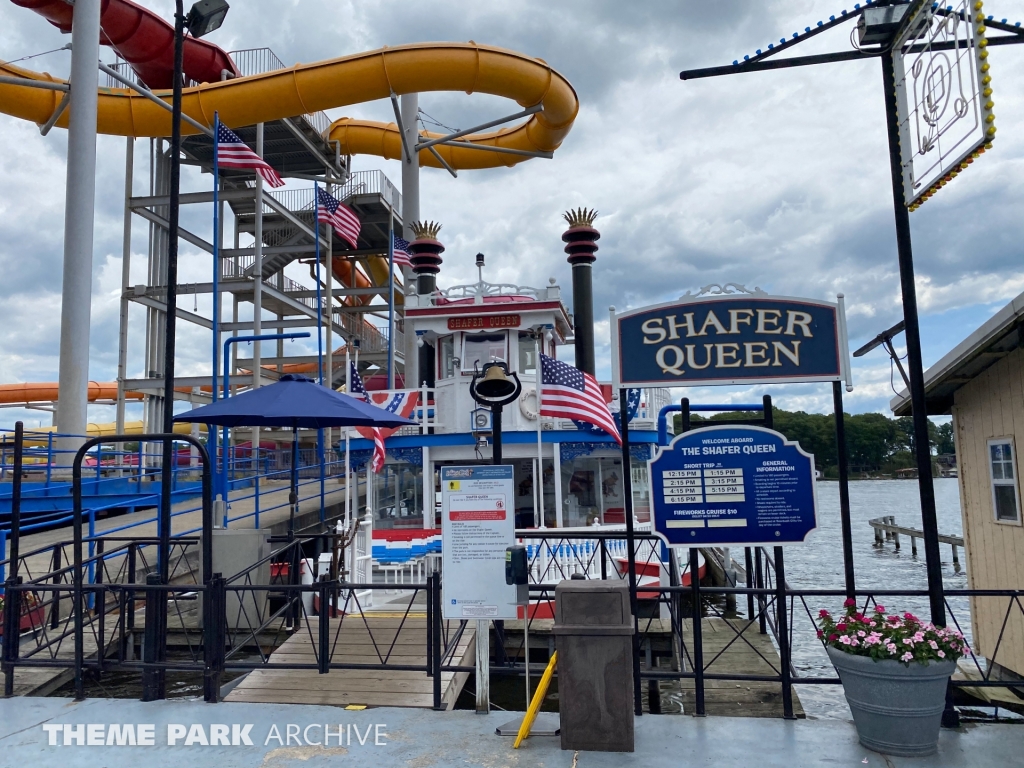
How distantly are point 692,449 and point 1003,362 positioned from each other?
15.2 ft

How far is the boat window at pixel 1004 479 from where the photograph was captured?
817 centimetres

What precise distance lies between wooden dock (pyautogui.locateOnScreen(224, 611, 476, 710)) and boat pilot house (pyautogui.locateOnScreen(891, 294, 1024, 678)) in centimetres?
547

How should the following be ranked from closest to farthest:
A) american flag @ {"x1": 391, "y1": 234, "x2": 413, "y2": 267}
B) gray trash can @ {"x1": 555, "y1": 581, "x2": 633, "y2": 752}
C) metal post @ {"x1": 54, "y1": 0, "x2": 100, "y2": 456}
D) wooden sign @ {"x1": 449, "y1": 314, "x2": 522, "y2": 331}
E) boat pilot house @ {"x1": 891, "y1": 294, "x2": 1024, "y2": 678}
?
gray trash can @ {"x1": 555, "y1": 581, "x2": 633, "y2": 752} < boat pilot house @ {"x1": 891, "y1": 294, "x2": 1024, "y2": 678} < wooden sign @ {"x1": 449, "y1": 314, "x2": 522, "y2": 331} < metal post @ {"x1": 54, "y1": 0, "x2": 100, "y2": 456} < american flag @ {"x1": 391, "y1": 234, "x2": 413, "y2": 267}

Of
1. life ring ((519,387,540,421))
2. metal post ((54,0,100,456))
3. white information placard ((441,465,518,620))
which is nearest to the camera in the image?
white information placard ((441,465,518,620))

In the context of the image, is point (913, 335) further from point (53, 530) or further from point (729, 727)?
point (53, 530)

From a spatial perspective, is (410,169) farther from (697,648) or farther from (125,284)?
(697,648)

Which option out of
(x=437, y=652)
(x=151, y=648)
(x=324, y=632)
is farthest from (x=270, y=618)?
(x=437, y=652)

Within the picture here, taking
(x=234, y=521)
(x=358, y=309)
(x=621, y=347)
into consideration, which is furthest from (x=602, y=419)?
(x=358, y=309)

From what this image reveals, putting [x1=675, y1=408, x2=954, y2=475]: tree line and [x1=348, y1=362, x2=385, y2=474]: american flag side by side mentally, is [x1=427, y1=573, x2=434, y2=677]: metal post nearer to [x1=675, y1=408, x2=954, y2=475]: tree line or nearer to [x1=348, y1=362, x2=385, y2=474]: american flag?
[x1=348, y1=362, x2=385, y2=474]: american flag

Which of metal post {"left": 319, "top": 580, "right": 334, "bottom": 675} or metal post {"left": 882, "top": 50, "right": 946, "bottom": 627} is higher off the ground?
metal post {"left": 882, "top": 50, "right": 946, "bottom": 627}

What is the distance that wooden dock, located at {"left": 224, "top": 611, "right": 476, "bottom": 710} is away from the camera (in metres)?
6.53

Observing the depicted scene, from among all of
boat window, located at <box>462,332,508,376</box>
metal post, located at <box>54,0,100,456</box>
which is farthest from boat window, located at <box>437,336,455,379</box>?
metal post, located at <box>54,0,100,456</box>

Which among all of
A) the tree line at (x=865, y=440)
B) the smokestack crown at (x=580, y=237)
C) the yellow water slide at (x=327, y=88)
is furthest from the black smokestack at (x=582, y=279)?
the tree line at (x=865, y=440)

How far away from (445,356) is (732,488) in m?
10.4
